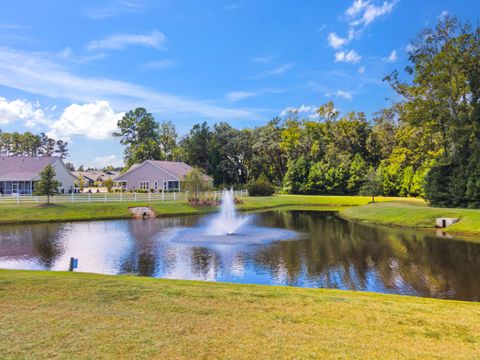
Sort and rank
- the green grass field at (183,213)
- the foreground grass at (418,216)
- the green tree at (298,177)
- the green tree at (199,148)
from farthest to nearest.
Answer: the green tree at (199,148)
the green tree at (298,177)
the green grass field at (183,213)
the foreground grass at (418,216)

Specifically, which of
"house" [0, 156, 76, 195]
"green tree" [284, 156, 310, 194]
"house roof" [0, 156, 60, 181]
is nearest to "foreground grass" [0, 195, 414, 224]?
"house" [0, 156, 76, 195]

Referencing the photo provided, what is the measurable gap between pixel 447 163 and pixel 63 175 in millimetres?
46593

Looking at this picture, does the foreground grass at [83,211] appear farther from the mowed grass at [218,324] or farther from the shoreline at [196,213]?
the mowed grass at [218,324]

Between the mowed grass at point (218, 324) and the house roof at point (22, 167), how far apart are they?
42.8m

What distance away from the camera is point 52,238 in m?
21.6

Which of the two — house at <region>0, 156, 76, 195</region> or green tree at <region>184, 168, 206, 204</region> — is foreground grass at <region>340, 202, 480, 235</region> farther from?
house at <region>0, 156, 76, 195</region>

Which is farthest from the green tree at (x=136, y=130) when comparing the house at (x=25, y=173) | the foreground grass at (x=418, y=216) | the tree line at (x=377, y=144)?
the foreground grass at (x=418, y=216)

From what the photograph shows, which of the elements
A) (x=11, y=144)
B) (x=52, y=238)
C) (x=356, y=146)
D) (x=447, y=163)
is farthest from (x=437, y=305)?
(x=11, y=144)

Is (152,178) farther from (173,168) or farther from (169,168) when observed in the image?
(173,168)

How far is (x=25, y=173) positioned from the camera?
47.5 metres

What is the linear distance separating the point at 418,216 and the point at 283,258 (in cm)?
1672

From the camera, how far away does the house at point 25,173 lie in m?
46.6

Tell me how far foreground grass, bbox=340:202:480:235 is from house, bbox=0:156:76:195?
37.8m

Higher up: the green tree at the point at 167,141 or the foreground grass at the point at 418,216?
the green tree at the point at 167,141
